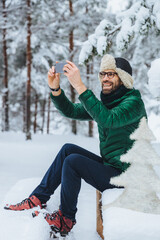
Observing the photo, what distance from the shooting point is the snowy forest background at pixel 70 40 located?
4.69m

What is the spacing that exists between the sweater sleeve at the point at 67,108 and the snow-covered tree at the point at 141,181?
1119mm

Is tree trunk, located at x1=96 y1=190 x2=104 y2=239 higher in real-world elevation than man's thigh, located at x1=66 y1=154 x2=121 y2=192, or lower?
lower

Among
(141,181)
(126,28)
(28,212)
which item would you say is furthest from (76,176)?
(126,28)

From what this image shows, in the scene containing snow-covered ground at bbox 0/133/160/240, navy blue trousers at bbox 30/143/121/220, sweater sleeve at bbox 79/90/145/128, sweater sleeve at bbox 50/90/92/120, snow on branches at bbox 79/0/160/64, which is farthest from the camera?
snow on branches at bbox 79/0/160/64

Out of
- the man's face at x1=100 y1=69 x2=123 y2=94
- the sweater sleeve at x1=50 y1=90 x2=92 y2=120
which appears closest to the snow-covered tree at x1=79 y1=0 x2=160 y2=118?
the sweater sleeve at x1=50 y1=90 x2=92 y2=120

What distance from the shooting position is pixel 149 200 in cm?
204

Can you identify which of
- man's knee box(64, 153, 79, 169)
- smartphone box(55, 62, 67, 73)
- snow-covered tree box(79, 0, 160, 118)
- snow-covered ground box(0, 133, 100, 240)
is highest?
snow-covered tree box(79, 0, 160, 118)

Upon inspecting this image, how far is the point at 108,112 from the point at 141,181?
25.9 inches

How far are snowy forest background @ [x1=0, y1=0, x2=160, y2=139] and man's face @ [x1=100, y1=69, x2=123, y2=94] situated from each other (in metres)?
2.20

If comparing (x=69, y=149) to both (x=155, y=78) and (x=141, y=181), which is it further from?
(x=155, y=78)

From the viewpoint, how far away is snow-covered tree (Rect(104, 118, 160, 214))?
6.59 feet

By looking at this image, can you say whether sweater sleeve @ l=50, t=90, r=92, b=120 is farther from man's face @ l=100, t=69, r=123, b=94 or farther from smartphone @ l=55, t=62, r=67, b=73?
man's face @ l=100, t=69, r=123, b=94

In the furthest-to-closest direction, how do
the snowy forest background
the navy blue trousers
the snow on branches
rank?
the snowy forest background
the snow on branches
the navy blue trousers

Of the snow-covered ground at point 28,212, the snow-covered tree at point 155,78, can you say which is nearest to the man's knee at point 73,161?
the snow-covered ground at point 28,212
